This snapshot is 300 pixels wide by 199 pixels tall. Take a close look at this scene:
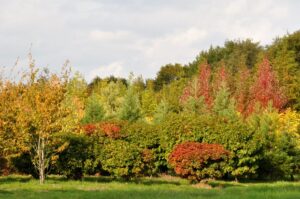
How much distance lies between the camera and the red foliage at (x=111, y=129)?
28188 millimetres

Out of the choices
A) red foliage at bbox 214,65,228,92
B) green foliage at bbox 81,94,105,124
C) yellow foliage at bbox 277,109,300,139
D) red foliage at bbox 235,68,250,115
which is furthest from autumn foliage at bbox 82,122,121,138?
red foliage at bbox 214,65,228,92

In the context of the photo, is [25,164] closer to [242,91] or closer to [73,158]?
[73,158]

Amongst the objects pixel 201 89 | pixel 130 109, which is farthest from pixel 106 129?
pixel 201 89

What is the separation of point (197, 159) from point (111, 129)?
5.92 meters

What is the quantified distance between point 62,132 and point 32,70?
4.49 meters

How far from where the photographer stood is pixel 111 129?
2866cm

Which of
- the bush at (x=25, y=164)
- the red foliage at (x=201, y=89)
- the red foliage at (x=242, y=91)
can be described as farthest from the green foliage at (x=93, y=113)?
the red foliage at (x=242, y=91)

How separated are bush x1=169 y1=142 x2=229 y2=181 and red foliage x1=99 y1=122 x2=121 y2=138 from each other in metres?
4.19

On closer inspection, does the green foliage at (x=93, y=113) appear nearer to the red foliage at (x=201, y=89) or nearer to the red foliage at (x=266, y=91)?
the red foliage at (x=201, y=89)

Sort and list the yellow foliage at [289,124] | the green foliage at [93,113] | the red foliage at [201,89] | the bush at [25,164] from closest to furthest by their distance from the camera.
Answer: the bush at [25,164]
the yellow foliage at [289,124]
the green foliage at [93,113]
the red foliage at [201,89]

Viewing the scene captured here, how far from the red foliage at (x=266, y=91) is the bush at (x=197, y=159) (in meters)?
23.7

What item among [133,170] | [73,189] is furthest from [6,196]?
[133,170]

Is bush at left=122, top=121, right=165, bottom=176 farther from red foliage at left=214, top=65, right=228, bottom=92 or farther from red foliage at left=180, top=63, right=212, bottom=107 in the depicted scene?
red foliage at left=214, top=65, right=228, bottom=92

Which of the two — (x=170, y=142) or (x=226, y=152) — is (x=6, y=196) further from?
(x=170, y=142)
